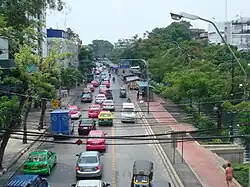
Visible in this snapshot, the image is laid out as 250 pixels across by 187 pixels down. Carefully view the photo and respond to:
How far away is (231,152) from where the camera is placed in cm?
3000

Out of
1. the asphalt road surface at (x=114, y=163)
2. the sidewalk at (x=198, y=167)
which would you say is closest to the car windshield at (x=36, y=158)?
the asphalt road surface at (x=114, y=163)

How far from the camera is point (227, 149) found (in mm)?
30250

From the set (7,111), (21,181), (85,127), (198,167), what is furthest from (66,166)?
(85,127)

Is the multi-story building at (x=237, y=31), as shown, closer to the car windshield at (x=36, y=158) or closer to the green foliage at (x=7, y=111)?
the green foliage at (x=7, y=111)

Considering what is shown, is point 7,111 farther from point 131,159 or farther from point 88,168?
point 131,159

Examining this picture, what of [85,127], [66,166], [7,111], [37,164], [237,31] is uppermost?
[237,31]

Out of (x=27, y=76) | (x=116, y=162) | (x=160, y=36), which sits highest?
(x=160, y=36)

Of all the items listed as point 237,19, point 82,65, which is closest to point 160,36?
point 82,65

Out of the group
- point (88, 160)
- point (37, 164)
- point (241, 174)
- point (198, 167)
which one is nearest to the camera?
point (241, 174)

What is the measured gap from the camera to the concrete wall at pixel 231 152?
97.2 feet

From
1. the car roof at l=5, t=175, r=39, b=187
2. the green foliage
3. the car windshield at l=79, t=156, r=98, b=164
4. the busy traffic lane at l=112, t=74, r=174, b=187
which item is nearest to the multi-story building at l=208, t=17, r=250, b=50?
the busy traffic lane at l=112, t=74, r=174, b=187

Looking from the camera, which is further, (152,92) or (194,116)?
(152,92)

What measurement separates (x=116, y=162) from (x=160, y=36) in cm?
7364

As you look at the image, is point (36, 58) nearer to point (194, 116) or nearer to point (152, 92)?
point (194, 116)
